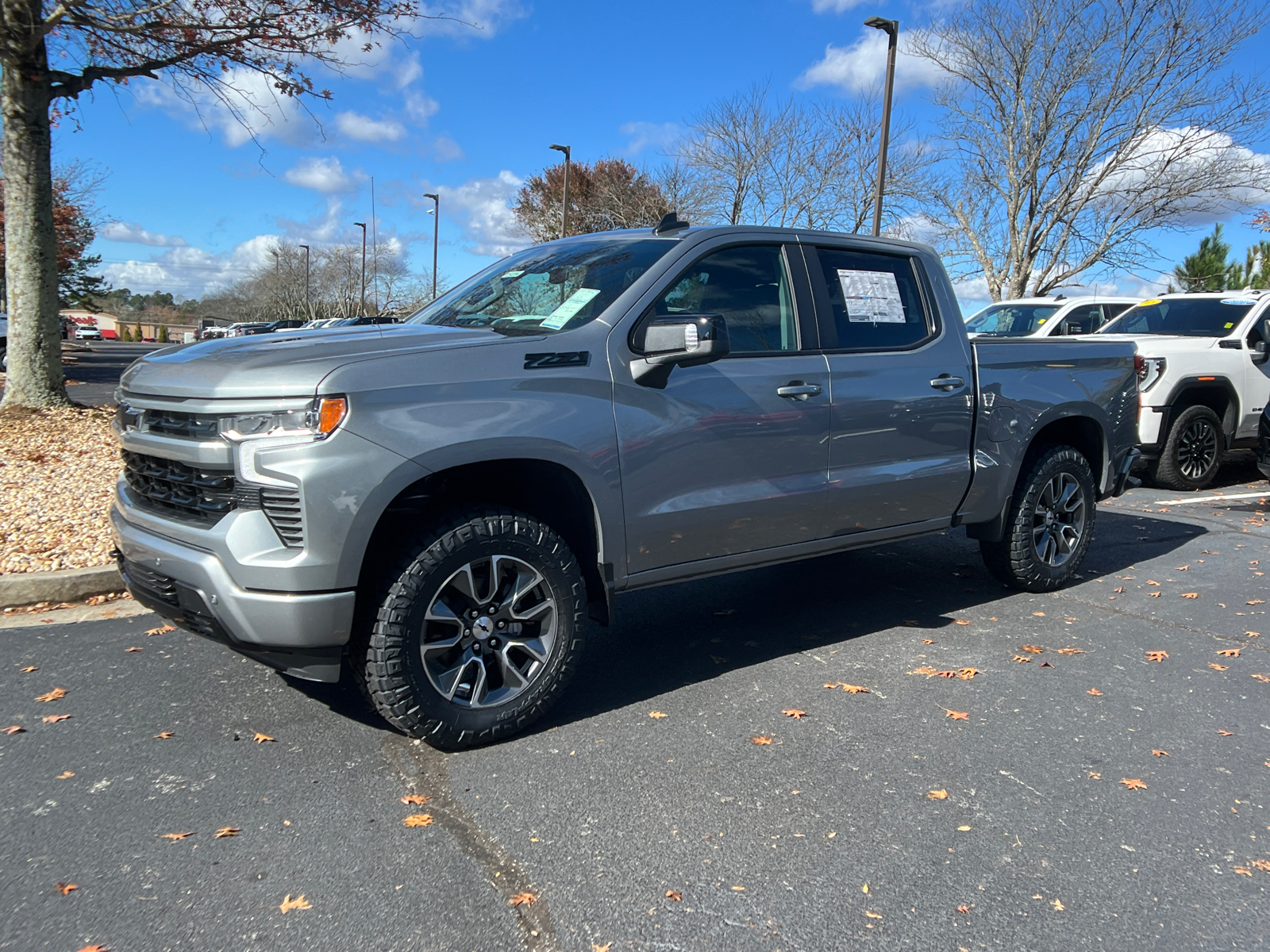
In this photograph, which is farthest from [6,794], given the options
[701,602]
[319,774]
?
[701,602]

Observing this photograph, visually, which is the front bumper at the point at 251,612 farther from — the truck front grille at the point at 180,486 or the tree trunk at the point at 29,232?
the tree trunk at the point at 29,232

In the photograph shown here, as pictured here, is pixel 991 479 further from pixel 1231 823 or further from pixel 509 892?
pixel 509 892

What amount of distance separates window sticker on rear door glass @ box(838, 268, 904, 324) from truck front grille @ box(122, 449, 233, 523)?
2940mm

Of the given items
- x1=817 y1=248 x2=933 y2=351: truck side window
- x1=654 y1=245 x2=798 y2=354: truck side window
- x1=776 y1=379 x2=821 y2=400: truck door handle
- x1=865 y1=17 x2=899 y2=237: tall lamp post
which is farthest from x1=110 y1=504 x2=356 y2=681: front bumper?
x1=865 y1=17 x2=899 y2=237: tall lamp post

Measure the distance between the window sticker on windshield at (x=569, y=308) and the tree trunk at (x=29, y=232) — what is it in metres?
7.79

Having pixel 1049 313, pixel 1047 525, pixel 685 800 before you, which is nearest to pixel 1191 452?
pixel 1049 313

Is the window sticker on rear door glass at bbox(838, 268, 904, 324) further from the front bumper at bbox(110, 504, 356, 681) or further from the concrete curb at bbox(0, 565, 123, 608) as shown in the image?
the concrete curb at bbox(0, 565, 123, 608)

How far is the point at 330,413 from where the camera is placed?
310 cm

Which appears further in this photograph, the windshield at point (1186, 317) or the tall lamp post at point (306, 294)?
the tall lamp post at point (306, 294)

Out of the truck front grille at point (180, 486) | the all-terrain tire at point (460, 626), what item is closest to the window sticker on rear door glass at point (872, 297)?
the all-terrain tire at point (460, 626)

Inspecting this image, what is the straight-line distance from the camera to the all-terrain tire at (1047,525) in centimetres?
546

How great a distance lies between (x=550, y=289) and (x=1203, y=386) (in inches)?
318

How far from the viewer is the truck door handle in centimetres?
419

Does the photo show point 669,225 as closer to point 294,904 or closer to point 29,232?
point 294,904
